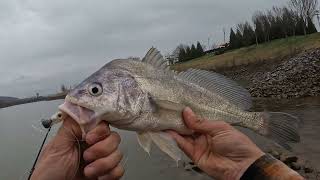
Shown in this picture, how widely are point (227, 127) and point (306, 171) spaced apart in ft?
44.8

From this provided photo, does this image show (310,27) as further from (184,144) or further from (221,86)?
(184,144)

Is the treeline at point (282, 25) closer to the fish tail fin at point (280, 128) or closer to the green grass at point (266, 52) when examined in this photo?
the green grass at point (266, 52)

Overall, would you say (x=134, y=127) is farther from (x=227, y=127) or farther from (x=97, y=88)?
(x=227, y=127)

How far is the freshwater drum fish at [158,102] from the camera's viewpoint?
11.7ft

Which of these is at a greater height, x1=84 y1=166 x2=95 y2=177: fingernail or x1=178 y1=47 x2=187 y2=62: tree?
x1=84 y1=166 x2=95 y2=177: fingernail

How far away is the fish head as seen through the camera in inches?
139

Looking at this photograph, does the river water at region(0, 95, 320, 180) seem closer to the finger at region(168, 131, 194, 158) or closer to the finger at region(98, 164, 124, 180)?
the finger at region(168, 131, 194, 158)

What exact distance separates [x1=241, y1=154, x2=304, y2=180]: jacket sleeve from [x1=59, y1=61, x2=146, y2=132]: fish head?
1.55m

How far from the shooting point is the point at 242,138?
458 centimetres

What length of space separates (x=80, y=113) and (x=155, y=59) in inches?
38.7

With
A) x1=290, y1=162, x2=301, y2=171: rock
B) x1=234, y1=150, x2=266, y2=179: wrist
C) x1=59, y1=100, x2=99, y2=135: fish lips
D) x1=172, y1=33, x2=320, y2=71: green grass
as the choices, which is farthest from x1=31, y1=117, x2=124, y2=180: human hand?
x1=172, y1=33, x2=320, y2=71: green grass

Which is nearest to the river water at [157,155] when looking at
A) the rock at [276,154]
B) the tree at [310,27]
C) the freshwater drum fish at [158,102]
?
the rock at [276,154]

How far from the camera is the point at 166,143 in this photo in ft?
13.0

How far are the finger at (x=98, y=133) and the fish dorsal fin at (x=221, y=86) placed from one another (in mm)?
1069
